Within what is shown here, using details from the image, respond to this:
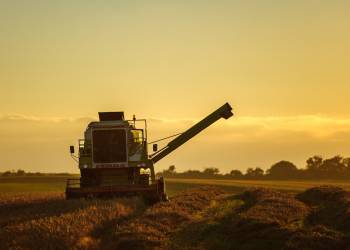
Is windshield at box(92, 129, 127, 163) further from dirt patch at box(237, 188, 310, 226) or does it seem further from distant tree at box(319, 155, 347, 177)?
distant tree at box(319, 155, 347, 177)

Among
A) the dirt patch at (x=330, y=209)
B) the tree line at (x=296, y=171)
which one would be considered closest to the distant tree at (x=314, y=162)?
the tree line at (x=296, y=171)

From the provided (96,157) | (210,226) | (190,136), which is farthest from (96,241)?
(190,136)

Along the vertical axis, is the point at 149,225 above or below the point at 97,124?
below

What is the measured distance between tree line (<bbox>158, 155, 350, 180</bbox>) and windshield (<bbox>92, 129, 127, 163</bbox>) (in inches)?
2237

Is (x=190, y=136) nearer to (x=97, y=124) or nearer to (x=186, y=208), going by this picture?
(x=97, y=124)

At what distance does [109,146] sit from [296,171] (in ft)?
211

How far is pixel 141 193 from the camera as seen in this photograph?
30.1m

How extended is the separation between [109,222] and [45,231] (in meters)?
4.27

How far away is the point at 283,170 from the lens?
97250mm

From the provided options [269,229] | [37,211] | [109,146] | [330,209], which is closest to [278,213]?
[330,209]

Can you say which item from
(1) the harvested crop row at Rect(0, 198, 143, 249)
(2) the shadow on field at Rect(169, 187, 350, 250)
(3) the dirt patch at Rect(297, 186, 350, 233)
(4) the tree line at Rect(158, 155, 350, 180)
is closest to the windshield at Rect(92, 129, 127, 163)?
(2) the shadow on field at Rect(169, 187, 350, 250)

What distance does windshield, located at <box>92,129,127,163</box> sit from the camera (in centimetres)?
3198

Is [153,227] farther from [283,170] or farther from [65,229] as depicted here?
[283,170]

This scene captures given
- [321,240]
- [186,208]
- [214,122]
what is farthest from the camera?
[214,122]
